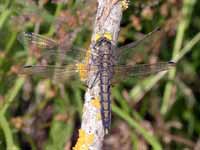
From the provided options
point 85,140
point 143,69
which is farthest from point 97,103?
point 143,69

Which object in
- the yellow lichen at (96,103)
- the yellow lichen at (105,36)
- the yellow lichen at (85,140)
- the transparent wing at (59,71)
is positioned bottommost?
the yellow lichen at (85,140)

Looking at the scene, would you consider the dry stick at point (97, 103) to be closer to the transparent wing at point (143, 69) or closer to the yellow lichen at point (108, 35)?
the yellow lichen at point (108, 35)

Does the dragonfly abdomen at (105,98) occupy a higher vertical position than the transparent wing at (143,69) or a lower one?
lower

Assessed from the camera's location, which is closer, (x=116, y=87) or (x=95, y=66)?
(x=95, y=66)

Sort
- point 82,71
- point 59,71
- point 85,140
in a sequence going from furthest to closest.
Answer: point 59,71
point 82,71
point 85,140

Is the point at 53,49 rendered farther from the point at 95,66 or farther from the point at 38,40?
the point at 95,66

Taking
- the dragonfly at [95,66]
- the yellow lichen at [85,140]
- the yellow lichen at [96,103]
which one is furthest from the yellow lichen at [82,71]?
the yellow lichen at [85,140]

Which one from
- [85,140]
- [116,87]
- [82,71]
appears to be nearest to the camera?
[85,140]

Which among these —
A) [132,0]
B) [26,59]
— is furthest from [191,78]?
[26,59]

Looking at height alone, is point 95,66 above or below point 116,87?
above
